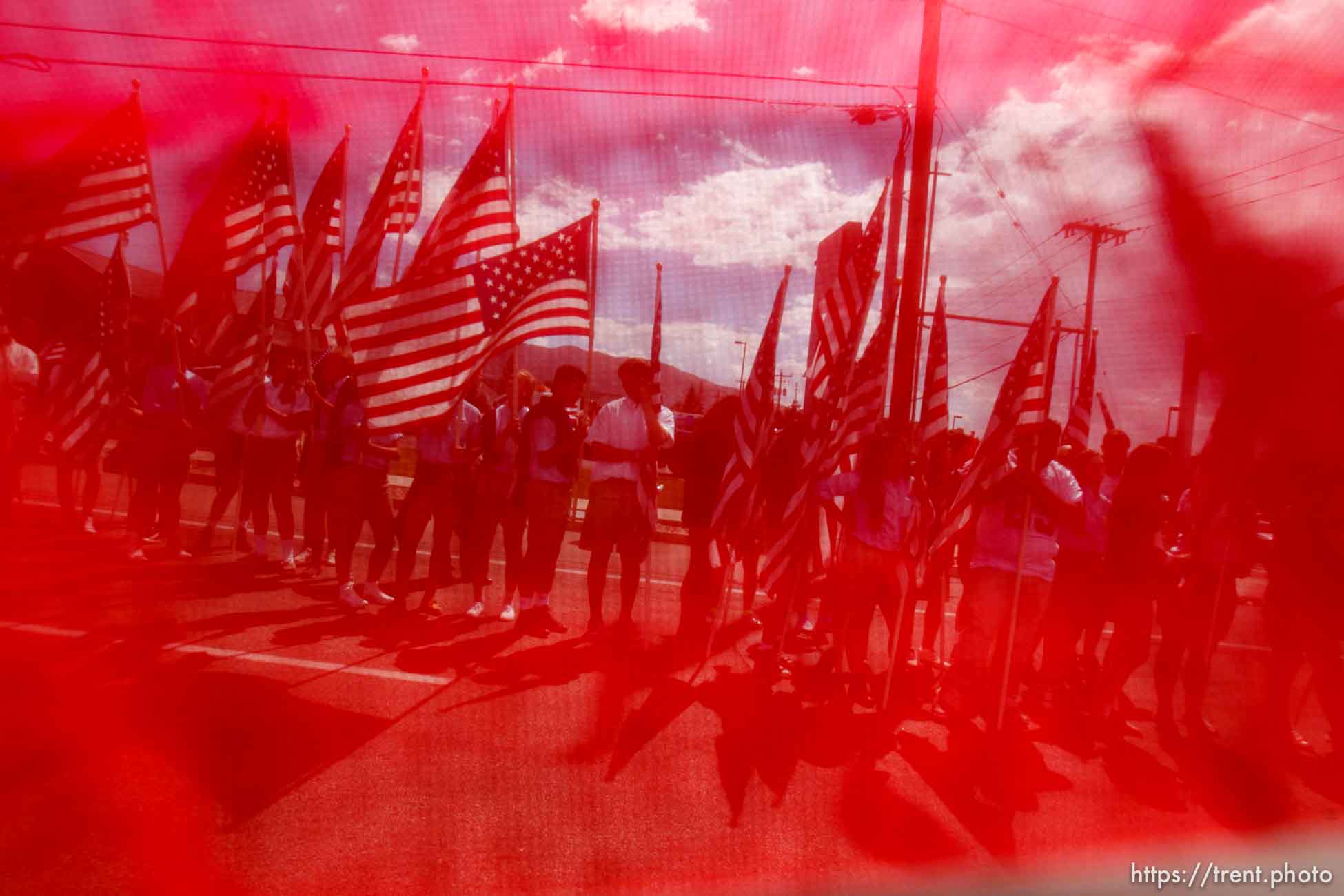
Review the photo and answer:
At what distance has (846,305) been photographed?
7.19 metres

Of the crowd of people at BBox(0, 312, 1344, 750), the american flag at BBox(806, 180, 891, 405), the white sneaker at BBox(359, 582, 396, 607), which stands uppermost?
the american flag at BBox(806, 180, 891, 405)

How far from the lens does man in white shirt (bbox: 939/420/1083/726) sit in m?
5.66

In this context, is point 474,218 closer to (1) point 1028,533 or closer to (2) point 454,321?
(2) point 454,321

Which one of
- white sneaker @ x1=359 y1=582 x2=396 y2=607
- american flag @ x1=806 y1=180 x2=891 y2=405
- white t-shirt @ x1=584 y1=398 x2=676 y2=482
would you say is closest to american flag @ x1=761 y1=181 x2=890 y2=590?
american flag @ x1=806 y1=180 x2=891 y2=405

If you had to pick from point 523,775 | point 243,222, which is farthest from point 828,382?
point 243,222

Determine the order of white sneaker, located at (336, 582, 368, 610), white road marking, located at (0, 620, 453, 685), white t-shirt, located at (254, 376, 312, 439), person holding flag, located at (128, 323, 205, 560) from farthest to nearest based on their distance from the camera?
white t-shirt, located at (254, 376, 312, 439), person holding flag, located at (128, 323, 205, 560), white sneaker, located at (336, 582, 368, 610), white road marking, located at (0, 620, 453, 685)

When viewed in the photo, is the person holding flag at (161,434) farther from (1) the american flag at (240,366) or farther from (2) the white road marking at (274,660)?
(2) the white road marking at (274,660)

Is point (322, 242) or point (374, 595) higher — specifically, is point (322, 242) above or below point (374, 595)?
above

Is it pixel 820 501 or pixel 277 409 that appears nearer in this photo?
pixel 820 501

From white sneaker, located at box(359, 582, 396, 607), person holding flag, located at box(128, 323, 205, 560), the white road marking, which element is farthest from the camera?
person holding flag, located at box(128, 323, 205, 560)

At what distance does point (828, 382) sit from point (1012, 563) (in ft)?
6.17

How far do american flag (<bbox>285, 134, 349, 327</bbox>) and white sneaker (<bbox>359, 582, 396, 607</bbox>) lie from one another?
7.38 ft

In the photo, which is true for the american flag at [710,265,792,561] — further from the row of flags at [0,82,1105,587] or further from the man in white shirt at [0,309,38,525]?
the man in white shirt at [0,309,38,525]

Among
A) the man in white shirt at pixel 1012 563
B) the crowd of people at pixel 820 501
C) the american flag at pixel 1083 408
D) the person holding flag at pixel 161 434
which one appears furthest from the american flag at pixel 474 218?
the american flag at pixel 1083 408
